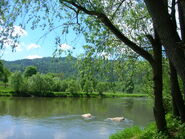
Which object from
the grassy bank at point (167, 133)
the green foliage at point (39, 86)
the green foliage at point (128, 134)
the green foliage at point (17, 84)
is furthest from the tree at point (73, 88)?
A: the grassy bank at point (167, 133)

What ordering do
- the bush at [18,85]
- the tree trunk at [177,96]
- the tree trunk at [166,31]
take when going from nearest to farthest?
the tree trunk at [166,31], the tree trunk at [177,96], the bush at [18,85]

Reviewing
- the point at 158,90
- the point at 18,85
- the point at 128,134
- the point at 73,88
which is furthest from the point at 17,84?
the point at 158,90

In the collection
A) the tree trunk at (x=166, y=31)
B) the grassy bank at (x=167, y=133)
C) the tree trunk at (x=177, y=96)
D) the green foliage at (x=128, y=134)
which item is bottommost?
the green foliage at (x=128, y=134)

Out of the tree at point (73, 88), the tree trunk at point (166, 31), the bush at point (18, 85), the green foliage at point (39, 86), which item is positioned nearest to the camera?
the tree trunk at point (166, 31)

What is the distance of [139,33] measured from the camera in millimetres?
9266

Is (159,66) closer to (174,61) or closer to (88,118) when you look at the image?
(174,61)

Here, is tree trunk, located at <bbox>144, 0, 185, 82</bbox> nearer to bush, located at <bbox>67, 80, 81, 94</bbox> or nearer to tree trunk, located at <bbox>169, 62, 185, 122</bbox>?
tree trunk, located at <bbox>169, 62, 185, 122</bbox>

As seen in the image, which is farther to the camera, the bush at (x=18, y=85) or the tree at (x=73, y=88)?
the tree at (x=73, y=88)

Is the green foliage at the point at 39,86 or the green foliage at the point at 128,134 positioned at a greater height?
the green foliage at the point at 39,86

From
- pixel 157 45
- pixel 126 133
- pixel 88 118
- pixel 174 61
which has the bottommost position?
pixel 88 118

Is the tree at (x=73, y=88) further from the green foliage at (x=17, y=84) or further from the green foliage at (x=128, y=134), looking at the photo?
the green foliage at (x=128, y=134)

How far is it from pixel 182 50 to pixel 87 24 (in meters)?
2.97

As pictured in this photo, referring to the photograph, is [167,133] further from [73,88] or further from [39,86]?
[73,88]

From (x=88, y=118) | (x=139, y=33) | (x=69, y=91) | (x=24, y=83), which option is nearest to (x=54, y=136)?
(x=88, y=118)
